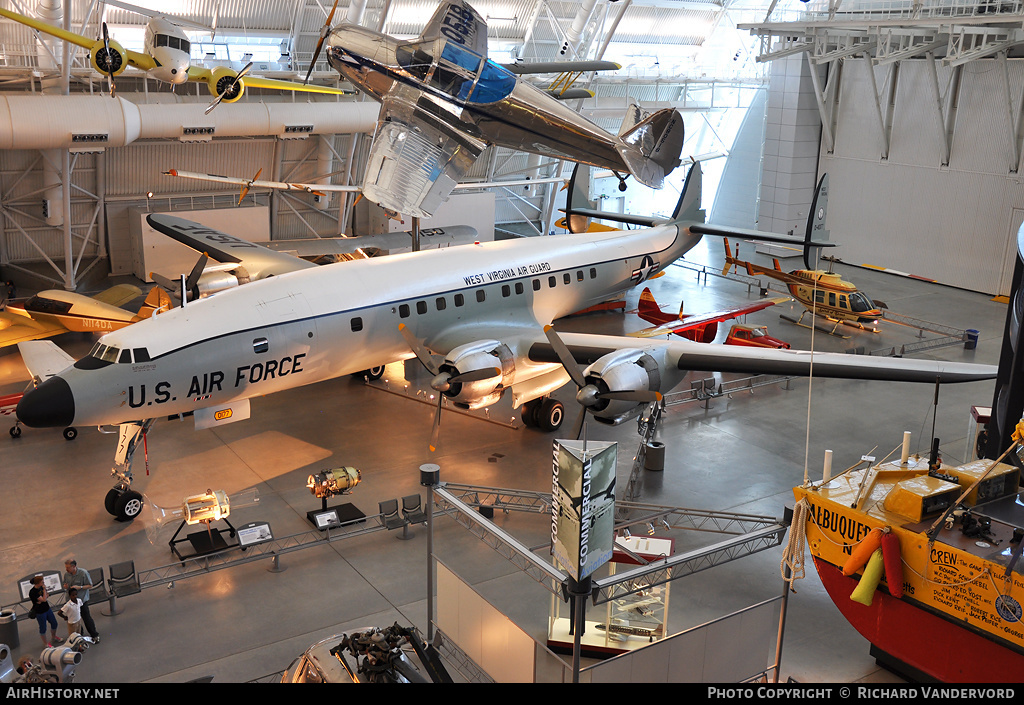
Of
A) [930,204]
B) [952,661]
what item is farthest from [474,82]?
[930,204]

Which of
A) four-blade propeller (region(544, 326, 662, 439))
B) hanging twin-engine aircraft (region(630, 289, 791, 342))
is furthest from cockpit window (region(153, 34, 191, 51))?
hanging twin-engine aircraft (region(630, 289, 791, 342))

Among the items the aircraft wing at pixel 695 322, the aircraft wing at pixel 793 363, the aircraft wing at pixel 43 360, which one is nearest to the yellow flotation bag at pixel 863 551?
the aircraft wing at pixel 793 363

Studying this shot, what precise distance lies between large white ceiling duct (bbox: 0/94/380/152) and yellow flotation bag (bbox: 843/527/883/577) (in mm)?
23937

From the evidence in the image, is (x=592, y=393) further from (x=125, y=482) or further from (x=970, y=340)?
(x=970, y=340)

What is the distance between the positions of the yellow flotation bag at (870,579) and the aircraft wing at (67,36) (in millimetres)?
19148

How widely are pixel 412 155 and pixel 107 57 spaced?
10468 mm

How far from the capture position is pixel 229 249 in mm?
25391

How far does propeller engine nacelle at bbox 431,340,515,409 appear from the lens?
1695 cm

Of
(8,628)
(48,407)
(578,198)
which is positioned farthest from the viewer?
(578,198)

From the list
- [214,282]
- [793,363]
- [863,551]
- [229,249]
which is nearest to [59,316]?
[214,282]

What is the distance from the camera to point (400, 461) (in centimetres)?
1850

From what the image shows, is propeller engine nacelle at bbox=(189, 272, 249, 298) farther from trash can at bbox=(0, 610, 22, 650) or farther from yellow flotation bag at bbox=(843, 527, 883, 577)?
yellow flotation bag at bbox=(843, 527, 883, 577)

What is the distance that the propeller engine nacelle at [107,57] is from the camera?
66.4 feet

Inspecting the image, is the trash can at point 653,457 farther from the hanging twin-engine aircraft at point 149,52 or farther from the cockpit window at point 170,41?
the cockpit window at point 170,41
